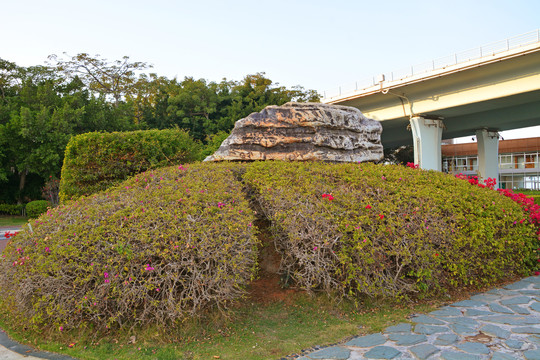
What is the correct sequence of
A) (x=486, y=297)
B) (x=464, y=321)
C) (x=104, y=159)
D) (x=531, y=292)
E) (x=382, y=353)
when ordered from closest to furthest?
1. (x=382, y=353)
2. (x=464, y=321)
3. (x=486, y=297)
4. (x=531, y=292)
5. (x=104, y=159)

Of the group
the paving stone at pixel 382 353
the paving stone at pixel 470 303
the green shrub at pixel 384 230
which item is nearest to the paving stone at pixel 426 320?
the green shrub at pixel 384 230

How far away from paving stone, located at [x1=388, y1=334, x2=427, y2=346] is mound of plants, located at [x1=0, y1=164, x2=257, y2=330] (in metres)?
1.57

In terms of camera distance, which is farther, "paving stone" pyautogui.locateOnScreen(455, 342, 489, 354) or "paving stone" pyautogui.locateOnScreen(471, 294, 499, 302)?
"paving stone" pyautogui.locateOnScreen(471, 294, 499, 302)

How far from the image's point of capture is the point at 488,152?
23.8m

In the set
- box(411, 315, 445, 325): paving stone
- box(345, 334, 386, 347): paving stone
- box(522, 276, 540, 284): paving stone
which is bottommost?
box(522, 276, 540, 284): paving stone

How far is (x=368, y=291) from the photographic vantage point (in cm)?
422

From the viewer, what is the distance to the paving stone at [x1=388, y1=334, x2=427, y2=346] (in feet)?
11.8

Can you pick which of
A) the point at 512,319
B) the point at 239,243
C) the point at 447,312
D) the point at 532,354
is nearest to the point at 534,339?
the point at 532,354

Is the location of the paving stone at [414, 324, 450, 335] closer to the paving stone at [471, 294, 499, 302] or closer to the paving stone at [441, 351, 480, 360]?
the paving stone at [441, 351, 480, 360]

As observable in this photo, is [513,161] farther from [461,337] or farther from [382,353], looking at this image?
[382,353]

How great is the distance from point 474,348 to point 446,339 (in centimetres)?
26

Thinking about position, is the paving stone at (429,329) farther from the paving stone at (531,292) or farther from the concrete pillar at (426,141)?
the concrete pillar at (426,141)

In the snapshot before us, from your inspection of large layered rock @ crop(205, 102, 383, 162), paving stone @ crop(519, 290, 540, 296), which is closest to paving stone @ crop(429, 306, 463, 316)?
paving stone @ crop(519, 290, 540, 296)

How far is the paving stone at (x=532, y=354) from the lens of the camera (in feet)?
10.6
